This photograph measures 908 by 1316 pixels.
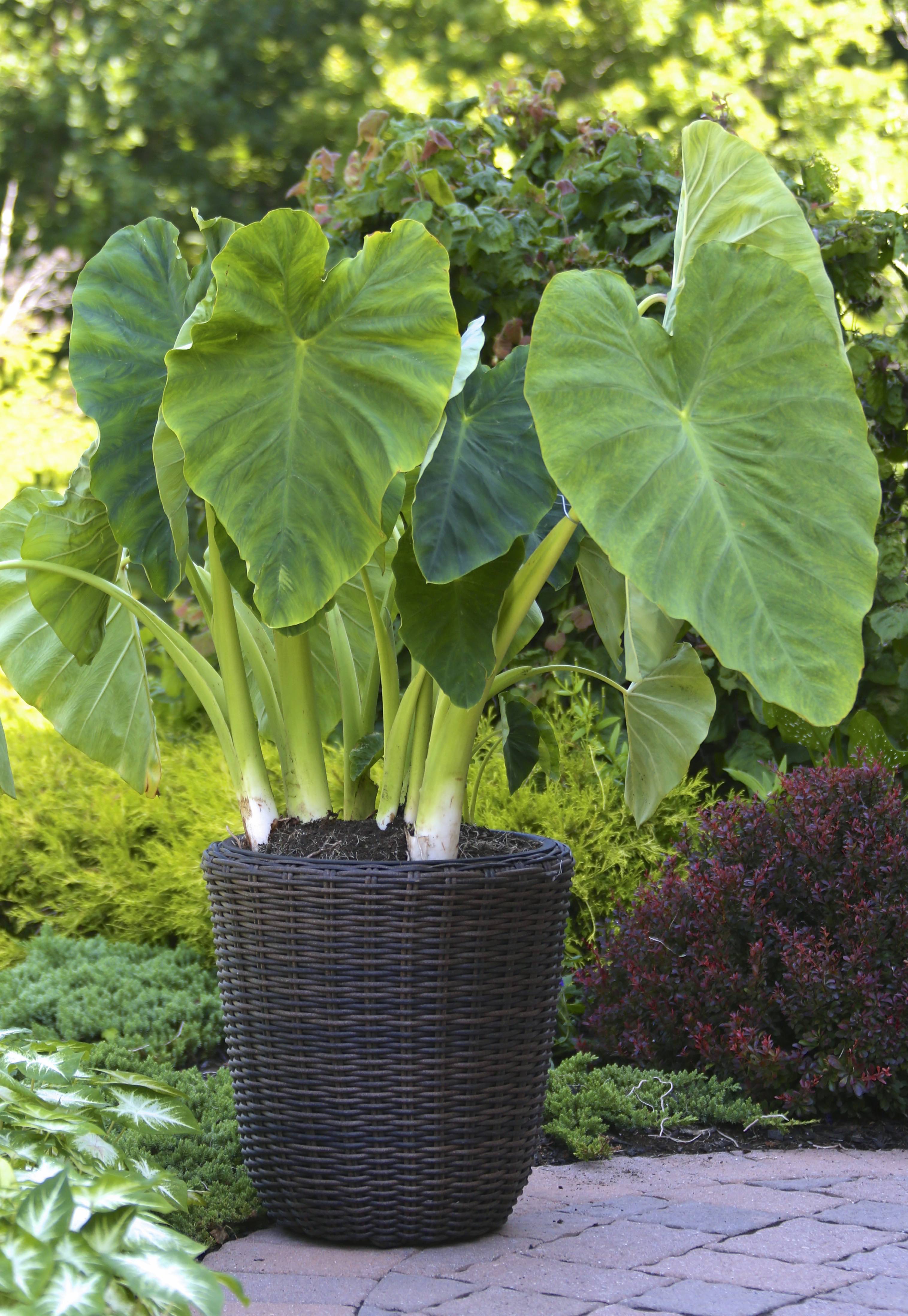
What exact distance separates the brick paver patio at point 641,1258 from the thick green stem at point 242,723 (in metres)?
0.64

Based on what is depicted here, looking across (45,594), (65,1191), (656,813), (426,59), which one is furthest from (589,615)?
(426,59)

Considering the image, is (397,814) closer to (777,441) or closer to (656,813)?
(777,441)

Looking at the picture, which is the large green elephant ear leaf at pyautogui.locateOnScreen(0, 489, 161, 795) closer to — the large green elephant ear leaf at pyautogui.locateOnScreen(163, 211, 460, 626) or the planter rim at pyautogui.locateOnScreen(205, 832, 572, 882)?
the planter rim at pyautogui.locateOnScreen(205, 832, 572, 882)

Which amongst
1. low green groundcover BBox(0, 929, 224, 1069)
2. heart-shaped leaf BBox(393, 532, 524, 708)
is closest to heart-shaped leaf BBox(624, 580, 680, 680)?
→ heart-shaped leaf BBox(393, 532, 524, 708)

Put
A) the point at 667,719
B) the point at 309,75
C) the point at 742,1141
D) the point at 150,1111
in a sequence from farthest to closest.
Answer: the point at 309,75 → the point at 742,1141 → the point at 667,719 → the point at 150,1111

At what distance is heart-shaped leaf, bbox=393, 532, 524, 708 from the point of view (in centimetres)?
172

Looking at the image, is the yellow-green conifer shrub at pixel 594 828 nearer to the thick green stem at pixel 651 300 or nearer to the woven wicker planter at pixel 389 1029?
the woven wicker planter at pixel 389 1029

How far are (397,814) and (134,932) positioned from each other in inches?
71.2

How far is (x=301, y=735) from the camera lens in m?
1.99

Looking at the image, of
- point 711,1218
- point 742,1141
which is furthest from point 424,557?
point 742,1141

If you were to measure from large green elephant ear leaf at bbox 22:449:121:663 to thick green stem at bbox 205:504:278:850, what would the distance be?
23 cm

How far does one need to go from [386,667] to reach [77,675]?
0.68 m

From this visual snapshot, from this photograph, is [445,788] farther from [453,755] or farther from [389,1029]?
[389,1029]

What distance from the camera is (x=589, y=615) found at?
11.7 ft
